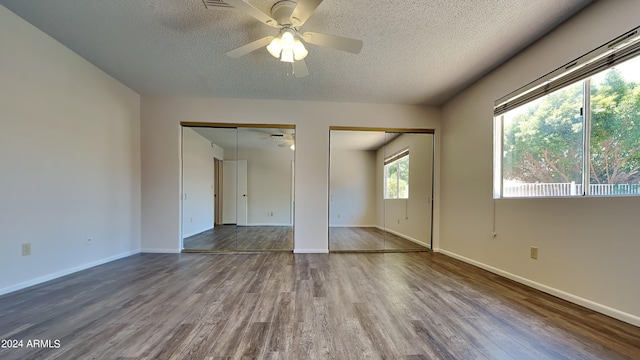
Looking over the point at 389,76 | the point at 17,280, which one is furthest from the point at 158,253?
the point at 389,76

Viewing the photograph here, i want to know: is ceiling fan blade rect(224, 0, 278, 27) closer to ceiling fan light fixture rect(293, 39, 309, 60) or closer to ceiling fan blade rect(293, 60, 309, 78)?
ceiling fan light fixture rect(293, 39, 309, 60)

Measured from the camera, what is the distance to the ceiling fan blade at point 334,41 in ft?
6.86

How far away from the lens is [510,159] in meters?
2.97

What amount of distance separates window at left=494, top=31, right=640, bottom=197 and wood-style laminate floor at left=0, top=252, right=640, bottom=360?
1.10 metres

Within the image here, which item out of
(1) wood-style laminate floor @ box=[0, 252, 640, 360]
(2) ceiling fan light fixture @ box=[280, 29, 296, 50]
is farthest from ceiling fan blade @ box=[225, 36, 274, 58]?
(1) wood-style laminate floor @ box=[0, 252, 640, 360]

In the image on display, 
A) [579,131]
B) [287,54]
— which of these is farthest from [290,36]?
[579,131]

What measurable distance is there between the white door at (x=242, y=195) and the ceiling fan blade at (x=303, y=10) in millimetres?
3106

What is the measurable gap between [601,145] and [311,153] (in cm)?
329

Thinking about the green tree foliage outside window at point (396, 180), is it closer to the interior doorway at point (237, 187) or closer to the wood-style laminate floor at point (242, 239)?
the interior doorway at point (237, 187)

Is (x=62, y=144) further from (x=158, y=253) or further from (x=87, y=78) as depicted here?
(x=158, y=253)

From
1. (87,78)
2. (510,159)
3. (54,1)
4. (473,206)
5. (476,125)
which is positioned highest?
(54,1)

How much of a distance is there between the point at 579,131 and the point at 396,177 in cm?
269

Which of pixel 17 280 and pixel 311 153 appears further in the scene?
pixel 311 153

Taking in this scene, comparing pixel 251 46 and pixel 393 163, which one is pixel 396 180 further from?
pixel 251 46
